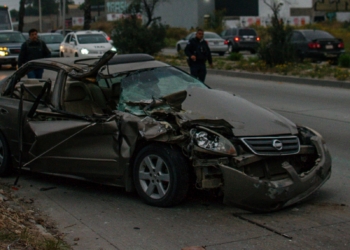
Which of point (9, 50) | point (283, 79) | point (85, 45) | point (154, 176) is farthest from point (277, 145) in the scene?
point (85, 45)

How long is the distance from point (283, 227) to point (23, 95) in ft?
12.7

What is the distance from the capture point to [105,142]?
22.6ft

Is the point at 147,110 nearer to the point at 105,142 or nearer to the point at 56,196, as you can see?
the point at 105,142

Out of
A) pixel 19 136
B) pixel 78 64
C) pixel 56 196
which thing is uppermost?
pixel 78 64

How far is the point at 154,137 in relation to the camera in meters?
6.38

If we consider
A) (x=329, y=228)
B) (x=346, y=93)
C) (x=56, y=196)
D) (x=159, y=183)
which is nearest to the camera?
(x=329, y=228)

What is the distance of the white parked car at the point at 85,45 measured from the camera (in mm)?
31250

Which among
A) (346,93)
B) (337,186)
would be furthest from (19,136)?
(346,93)

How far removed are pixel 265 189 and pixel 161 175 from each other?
3.51ft

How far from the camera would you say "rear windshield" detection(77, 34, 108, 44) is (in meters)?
32.4

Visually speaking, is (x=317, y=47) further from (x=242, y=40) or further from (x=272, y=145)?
(x=272, y=145)

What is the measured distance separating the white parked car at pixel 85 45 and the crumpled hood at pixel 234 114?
952 inches

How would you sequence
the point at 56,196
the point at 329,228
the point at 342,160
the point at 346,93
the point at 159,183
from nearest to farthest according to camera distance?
the point at 329,228, the point at 159,183, the point at 56,196, the point at 342,160, the point at 346,93

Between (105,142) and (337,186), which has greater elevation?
(105,142)
